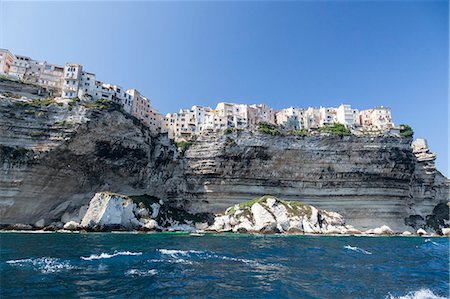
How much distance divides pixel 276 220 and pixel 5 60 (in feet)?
229

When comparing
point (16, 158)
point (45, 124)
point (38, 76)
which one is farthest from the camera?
point (38, 76)

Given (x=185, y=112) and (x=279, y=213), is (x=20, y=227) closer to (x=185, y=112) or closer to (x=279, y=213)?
(x=279, y=213)

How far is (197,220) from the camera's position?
207 ft

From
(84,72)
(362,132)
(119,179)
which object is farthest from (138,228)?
(362,132)

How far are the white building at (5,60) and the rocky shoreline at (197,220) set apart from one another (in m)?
38.1

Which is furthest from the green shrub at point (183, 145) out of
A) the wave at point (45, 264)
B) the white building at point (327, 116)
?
the wave at point (45, 264)

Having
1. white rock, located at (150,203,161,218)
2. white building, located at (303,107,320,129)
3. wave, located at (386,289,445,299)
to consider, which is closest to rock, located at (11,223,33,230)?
white rock, located at (150,203,161,218)

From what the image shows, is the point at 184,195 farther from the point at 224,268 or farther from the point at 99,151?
the point at 224,268

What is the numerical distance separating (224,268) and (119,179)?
50.6 metres

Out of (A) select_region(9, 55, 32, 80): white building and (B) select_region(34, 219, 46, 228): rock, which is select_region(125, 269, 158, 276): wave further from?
(A) select_region(9, 55, 32, 80): white building

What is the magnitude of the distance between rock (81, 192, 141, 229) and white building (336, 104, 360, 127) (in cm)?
6656

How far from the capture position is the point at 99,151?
56.8 meters

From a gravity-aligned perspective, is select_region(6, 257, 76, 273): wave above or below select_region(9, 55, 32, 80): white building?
below

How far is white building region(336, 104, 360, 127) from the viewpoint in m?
87.1
